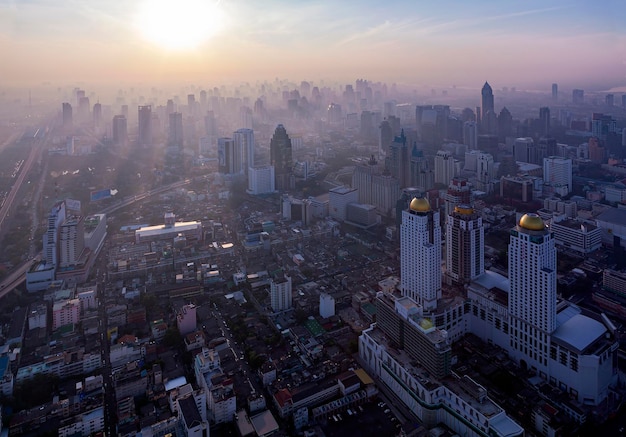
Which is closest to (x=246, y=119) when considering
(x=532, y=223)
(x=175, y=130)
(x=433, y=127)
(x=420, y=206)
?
(x=175, y=130)

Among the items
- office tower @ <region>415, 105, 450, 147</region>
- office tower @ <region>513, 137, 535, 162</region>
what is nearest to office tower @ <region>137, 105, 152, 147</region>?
office tower @ <region>415, 105, 450, 147</region>

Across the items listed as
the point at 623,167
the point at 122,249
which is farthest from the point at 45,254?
the point at 623,167

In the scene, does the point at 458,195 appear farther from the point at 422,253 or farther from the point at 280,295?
the point at 280,295

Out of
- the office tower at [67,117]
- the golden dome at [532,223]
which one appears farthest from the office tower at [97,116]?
the golden dome at [532,223]

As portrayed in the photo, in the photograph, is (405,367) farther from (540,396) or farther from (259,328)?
(259,328)

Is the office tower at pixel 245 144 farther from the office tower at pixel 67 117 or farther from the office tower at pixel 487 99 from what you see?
the office tower at pixel 487 99

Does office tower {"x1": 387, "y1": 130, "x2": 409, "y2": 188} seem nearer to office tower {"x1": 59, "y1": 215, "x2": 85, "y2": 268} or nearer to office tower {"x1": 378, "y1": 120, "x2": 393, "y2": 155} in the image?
office tower {"x1": 378, "y1": 120, "x2": 393, "y2": 155}
